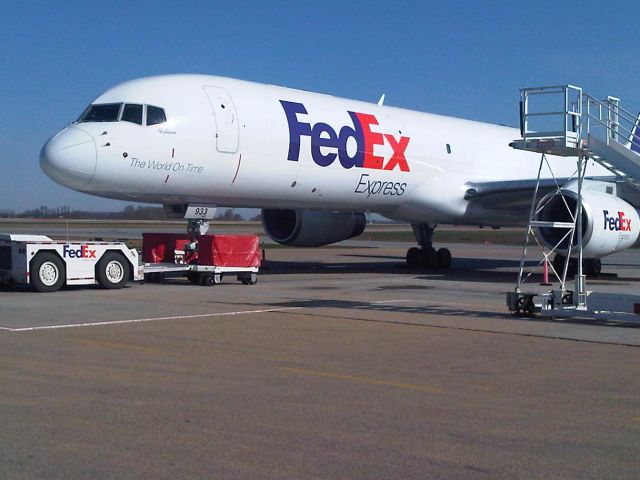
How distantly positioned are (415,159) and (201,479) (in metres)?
16.8

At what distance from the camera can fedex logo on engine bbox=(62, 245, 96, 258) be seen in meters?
15.8

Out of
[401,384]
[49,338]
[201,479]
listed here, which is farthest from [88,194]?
[201,479]

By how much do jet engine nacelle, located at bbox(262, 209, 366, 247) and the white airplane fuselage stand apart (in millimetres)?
1638

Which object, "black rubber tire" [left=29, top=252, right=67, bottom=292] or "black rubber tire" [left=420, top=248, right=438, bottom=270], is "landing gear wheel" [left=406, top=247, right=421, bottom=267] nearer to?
"black rubber tire" [left=420, top=248, right=438, bottom=270]

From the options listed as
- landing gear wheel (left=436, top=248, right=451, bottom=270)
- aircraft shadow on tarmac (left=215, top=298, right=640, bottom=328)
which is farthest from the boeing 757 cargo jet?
aircraft shadow on tarmac (left=215, top=298, right=640, bottom=328)

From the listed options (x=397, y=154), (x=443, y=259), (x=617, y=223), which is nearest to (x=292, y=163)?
(x=397, y=154)

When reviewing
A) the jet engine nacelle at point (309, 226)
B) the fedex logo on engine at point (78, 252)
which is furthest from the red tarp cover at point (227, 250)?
the jet engine nacelle at point (309, 226)

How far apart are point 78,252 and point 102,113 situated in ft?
8.59

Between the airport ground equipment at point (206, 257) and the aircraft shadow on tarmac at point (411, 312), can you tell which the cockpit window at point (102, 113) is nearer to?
the airport ground equipment at point (206, 257)

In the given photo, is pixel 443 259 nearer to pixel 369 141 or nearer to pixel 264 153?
pixel 369 141

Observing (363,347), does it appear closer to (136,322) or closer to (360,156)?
(136,322)

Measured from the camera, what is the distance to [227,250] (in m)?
17.5

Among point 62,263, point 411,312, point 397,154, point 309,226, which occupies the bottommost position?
point 411,312

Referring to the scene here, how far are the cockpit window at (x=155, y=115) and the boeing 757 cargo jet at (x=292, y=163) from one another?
0.03m
